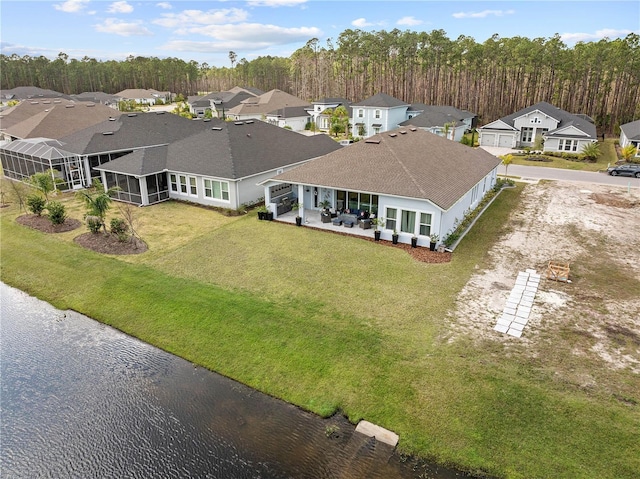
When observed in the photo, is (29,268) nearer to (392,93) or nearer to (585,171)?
(585,171)

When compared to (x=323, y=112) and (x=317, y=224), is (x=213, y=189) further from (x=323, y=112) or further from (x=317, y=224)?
(x=323, y=112)

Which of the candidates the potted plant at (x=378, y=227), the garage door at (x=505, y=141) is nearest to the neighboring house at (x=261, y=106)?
the garage door at (x=505, y=141)

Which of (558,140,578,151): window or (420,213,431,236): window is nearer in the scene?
(420,213,431,236): window

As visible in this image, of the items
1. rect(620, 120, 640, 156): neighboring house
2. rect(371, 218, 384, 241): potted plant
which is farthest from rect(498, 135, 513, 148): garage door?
rect(371, 218, 384, 241): potted plant

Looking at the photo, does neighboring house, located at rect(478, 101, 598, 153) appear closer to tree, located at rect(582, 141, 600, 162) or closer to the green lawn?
tree, located at rect(582, 141, 600, 162)

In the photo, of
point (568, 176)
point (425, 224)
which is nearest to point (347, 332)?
point (425, 224)

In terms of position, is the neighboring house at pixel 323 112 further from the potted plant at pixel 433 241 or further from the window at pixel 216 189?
the potted plant at pixel 433 241
